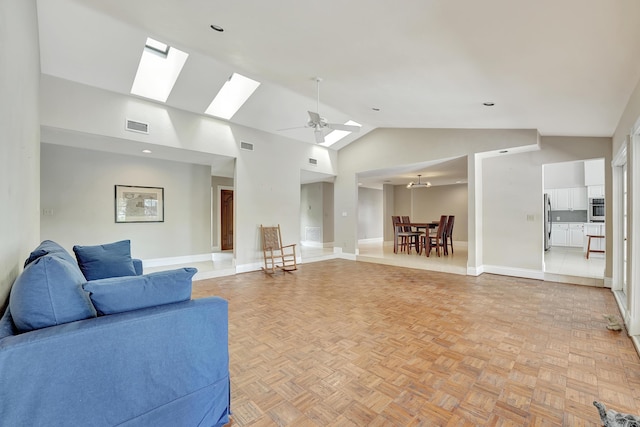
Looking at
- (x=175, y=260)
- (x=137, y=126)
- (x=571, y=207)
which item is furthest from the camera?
(x=571, y=207)

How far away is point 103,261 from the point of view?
262 cm

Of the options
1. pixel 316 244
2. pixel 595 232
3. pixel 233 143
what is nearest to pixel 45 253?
pixel 233 143

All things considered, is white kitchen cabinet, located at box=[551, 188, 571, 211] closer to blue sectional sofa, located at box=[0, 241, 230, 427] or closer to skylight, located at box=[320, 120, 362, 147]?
skylight, located at box=[320, 120, 362, 147]

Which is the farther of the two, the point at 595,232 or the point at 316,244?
the point at 316,244

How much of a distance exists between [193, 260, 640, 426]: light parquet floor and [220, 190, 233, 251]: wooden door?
366cm

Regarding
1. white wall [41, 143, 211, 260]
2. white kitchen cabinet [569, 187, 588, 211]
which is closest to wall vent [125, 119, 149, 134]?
white wall [41, 143, 211, 260]

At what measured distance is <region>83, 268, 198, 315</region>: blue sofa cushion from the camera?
51.6 inches

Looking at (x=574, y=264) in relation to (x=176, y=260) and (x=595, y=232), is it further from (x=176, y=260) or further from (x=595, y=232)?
(x=176, y=260)

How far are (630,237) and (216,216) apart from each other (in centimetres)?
754

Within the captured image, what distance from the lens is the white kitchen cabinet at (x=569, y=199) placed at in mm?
7793

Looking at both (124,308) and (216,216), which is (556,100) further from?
(216,216)

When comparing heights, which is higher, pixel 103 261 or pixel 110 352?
pixel 103 261

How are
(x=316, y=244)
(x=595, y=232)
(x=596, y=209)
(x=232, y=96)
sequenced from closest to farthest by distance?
(x=232, y=96)
(x=595, y=232)
(x=596, y=209)
(x=316, y=244)

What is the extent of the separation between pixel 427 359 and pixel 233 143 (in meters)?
4.87
